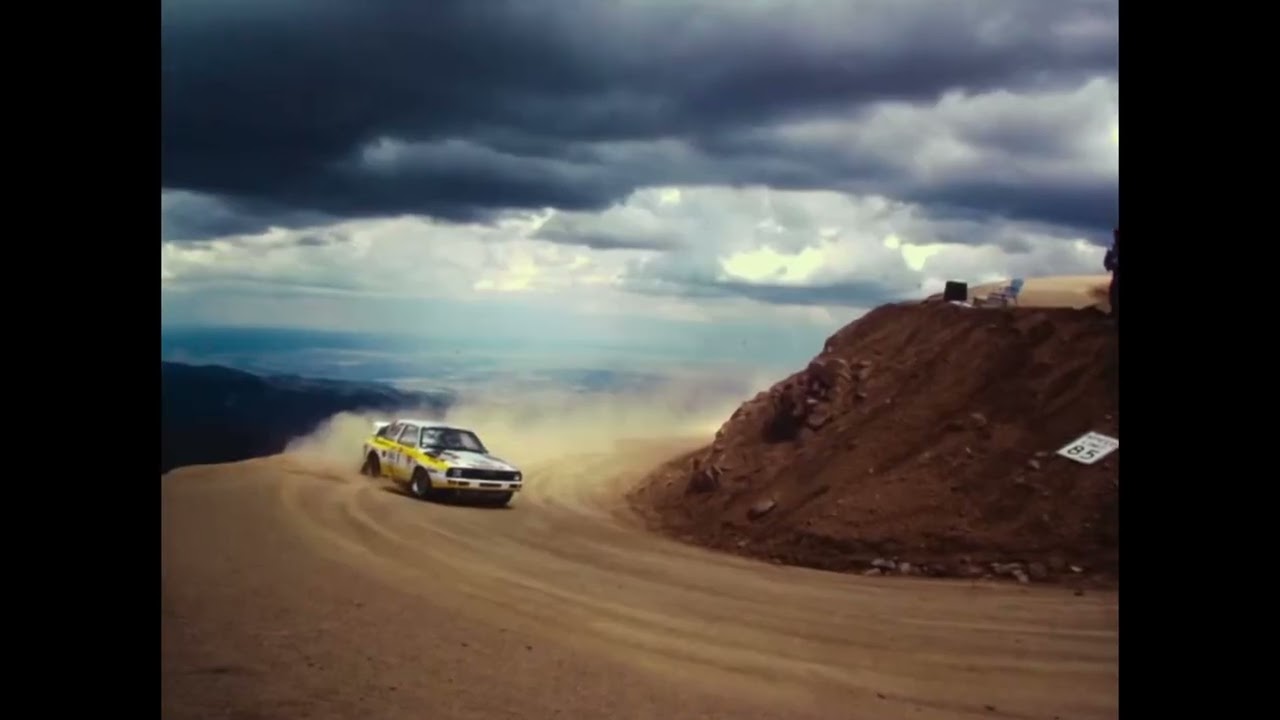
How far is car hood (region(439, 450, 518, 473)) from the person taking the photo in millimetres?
3688

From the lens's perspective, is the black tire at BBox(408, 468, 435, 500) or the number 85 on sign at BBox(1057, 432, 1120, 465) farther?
the black tire at BBox(408, 468, 435, 500)

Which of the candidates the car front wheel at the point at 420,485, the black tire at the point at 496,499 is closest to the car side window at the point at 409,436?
the car front wheel at the point at 420,485

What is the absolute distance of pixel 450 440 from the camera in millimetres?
3688

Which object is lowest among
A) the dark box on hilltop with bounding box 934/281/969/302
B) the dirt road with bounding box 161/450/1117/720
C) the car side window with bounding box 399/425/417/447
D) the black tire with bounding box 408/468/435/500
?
the dirt road with bounding box 161/450/1117/720

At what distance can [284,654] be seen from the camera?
335cm

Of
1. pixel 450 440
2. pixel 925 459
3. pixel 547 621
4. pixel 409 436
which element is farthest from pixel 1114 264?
pixel 409 436

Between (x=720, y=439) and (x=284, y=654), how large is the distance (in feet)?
5.42

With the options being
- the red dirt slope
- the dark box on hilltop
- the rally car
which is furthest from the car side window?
the dark box on hilltop

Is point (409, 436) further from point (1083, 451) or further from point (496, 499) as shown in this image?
point (1083, 451)

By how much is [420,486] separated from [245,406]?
0.74m

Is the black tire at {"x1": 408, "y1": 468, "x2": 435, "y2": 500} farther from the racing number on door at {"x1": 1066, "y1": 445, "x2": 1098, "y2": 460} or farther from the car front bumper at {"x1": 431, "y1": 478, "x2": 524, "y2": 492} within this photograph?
the racing number on door at {"x1": 1066, "y1": 445, "x2": 1098, "y2": 460}
